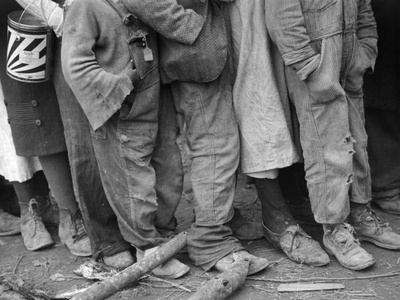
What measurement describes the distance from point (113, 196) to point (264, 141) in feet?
2.94

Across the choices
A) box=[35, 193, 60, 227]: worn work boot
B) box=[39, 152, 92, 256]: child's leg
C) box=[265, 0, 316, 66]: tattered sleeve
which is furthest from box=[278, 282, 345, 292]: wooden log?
box=[35, 193, 60, 227]: worn work boot

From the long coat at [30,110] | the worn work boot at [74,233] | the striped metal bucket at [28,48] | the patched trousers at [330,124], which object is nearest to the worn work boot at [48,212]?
the worn work boot at [74,233]

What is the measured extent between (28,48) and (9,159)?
35.8 inches

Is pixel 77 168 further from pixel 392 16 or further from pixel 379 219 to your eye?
pixel 392 16

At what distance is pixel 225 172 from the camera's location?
4277mm

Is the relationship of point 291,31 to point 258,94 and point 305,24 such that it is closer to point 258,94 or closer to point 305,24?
point 305,24

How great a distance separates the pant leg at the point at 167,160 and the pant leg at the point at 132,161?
0.10 meters

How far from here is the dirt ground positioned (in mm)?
4012

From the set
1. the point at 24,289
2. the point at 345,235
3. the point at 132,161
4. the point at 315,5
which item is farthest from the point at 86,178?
the point at 315,5

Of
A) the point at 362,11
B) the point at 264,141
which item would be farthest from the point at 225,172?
the point at 362,11

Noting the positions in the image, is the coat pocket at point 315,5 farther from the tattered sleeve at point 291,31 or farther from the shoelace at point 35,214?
the shoelace at point 35,214

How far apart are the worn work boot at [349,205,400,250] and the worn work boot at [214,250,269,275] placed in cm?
64

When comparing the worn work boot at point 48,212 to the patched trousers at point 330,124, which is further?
the worn work boot at point 48,212

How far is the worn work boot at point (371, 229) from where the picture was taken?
4.42 metres
